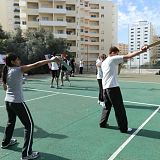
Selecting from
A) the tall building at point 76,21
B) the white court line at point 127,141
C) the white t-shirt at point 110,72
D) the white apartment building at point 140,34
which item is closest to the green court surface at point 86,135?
the white court line at point 127,141

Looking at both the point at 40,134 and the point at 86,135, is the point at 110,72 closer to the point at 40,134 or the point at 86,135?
the point at 86,135

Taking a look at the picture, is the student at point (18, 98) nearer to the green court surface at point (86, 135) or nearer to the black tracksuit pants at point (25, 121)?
the black tracksuit pants at point (25, 121)

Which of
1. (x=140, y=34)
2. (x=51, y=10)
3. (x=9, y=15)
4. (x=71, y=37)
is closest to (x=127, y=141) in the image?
(x=51, y=10)

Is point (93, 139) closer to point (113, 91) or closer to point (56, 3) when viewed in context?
point (113, 91)

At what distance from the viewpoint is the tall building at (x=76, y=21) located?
221 feet

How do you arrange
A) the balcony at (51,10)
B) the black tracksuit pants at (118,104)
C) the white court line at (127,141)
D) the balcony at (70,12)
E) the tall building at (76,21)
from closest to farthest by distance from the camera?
1. the white court line at (127,141)
2. the black tracksuit pants at (118,104)
3. the balcony at (51,10)
4. the tall building at (76,21)
5. the balcony at (70,12)

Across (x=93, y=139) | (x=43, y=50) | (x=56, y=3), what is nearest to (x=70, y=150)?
(x=93, y=139)

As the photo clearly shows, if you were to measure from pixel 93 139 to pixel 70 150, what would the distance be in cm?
86

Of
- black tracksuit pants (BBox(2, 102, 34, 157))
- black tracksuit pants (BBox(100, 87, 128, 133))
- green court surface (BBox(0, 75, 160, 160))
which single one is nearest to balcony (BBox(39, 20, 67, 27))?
green court surface (BBox(0, 75, 160, 160))

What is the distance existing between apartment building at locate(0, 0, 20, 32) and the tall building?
59.7 ft

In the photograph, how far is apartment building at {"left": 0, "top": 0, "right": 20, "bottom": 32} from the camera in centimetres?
9167

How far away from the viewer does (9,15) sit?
312 ft

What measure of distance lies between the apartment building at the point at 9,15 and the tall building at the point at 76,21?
18.2 m

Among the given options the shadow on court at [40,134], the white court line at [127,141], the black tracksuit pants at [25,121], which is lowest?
the shadow on court at [40,134]
